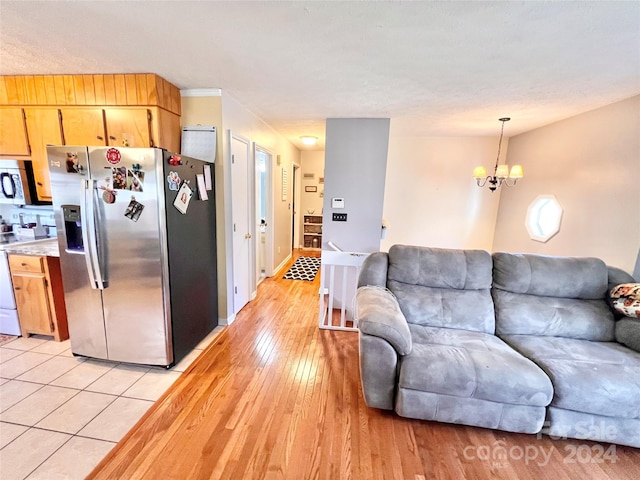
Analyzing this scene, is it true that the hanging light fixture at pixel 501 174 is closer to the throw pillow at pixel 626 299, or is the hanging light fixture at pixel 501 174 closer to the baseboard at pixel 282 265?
the throw pillow at pixel 626 299

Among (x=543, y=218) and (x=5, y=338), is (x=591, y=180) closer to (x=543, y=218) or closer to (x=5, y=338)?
(x=543, y=218)

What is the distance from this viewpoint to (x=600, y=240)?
2.58 meters

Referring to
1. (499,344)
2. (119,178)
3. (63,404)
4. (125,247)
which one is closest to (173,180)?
(119,178)

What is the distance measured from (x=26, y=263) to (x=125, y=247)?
1.18 metres

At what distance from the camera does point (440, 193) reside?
4496mm

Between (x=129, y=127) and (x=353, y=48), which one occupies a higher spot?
(x=353, y=48)

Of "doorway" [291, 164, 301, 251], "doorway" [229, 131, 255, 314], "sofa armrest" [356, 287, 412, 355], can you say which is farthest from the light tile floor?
"doorway" [291, 164, 301, 251]

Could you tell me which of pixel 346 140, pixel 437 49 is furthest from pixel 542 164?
pixel 437 49

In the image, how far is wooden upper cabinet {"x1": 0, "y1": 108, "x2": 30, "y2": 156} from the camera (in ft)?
7.93

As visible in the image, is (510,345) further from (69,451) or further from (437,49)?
(69,451)

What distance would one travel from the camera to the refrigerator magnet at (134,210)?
191 centimetres

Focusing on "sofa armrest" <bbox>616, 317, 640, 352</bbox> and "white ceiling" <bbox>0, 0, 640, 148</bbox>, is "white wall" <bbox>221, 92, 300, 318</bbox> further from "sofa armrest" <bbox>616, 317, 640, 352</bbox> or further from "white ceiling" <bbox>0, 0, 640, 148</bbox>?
"sofa armrest" <bbox>616, 317, 640, 352</bbox>

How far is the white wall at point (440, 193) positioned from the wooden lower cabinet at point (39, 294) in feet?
14.2

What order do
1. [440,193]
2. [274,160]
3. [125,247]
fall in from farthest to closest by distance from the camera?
[440,193] → [274,160] → [125,247]
